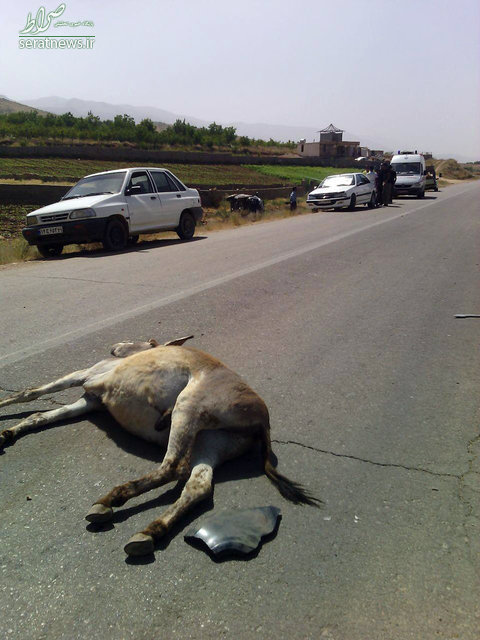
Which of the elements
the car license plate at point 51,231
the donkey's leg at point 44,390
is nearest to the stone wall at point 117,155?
the car license plate at point 51,231

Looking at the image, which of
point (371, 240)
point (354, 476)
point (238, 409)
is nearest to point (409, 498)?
point (354, 476)

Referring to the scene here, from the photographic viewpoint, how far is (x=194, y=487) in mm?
2967

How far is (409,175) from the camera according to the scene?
32969 millimetres

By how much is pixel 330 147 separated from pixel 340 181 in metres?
91.3

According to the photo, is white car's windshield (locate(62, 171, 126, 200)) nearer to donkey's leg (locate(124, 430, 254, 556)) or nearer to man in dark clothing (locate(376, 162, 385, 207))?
donkey's leg (locate(124, 430, 254, 556))

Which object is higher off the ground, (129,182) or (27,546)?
(129,182)

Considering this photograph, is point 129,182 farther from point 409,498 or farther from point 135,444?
point 409,498

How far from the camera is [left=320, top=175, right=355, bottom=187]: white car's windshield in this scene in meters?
25.4

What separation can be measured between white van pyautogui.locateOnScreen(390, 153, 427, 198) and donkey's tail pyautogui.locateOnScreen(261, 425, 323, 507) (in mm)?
31662

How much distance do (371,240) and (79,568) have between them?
12575 mm

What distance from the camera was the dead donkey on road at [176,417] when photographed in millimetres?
2939

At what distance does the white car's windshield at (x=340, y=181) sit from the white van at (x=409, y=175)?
316 inches

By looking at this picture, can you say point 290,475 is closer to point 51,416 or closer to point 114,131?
point 51,416

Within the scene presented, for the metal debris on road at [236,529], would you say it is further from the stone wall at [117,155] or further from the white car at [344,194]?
the stone wall at [117,155]
